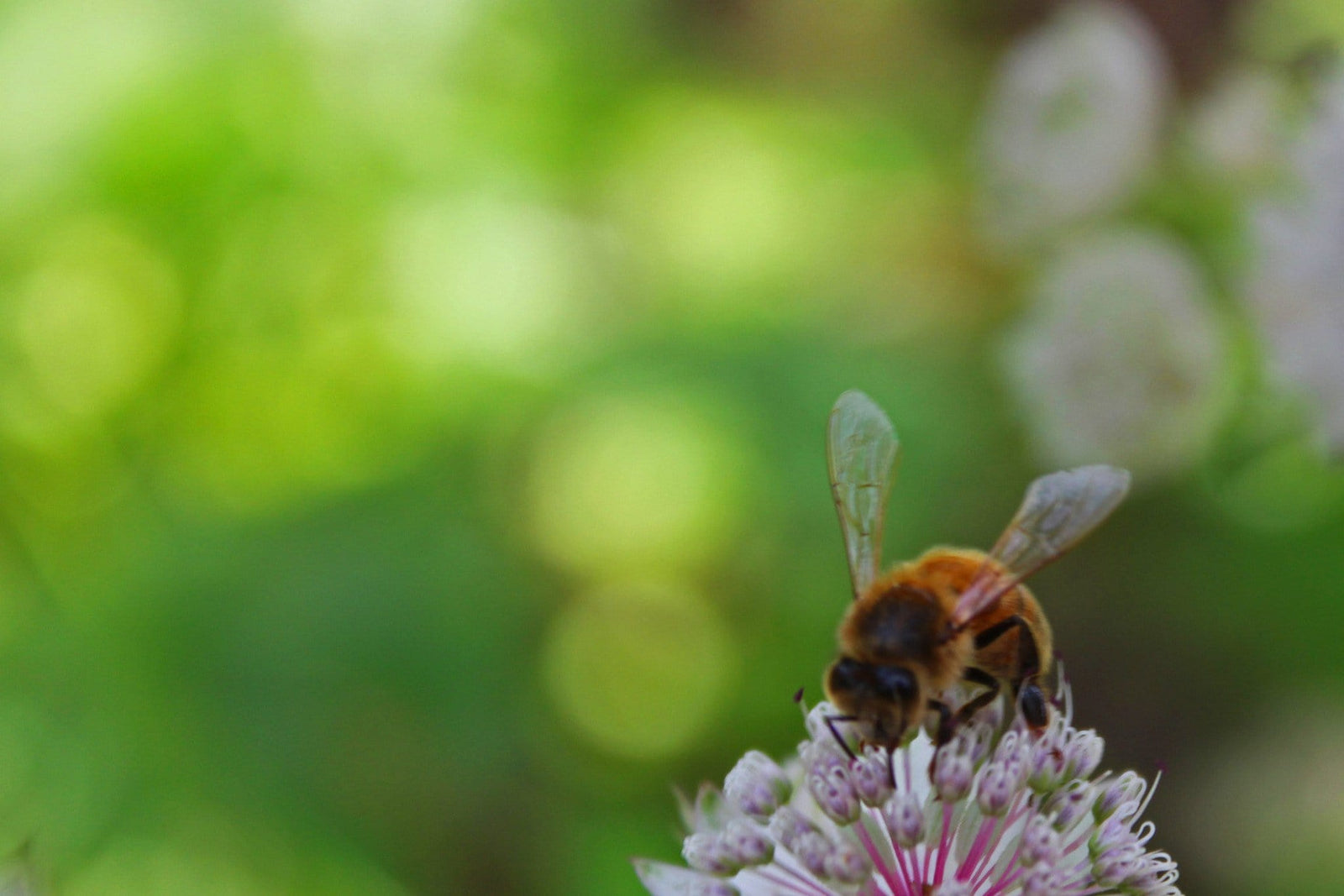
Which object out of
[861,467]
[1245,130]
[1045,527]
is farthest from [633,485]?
[1045,527]

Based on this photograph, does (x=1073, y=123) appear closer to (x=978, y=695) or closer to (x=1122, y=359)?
(x=1122, y=359)

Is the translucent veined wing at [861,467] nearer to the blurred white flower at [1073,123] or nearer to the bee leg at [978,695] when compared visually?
the bee leg at [978,695]

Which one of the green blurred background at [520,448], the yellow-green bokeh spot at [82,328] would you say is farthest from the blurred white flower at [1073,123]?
the yellow-green bokeh spot at [82,328]

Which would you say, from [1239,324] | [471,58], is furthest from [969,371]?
[471,58]

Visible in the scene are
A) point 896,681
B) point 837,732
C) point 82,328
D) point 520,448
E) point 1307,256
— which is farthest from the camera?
point 520,448

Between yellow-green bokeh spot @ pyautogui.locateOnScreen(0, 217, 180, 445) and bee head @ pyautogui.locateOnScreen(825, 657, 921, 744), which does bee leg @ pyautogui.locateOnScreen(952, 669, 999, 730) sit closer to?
bee head @ pyautogui.locateOnScreen(825, 657, 921, 744)

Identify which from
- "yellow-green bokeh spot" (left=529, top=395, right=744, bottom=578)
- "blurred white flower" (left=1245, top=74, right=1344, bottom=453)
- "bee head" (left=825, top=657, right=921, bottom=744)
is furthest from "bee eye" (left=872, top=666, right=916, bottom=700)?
"yellow-green bokeh spot" (left=529, top=395, right=744, bottom=578)

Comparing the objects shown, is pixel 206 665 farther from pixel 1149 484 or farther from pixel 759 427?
pixel 1149 484
